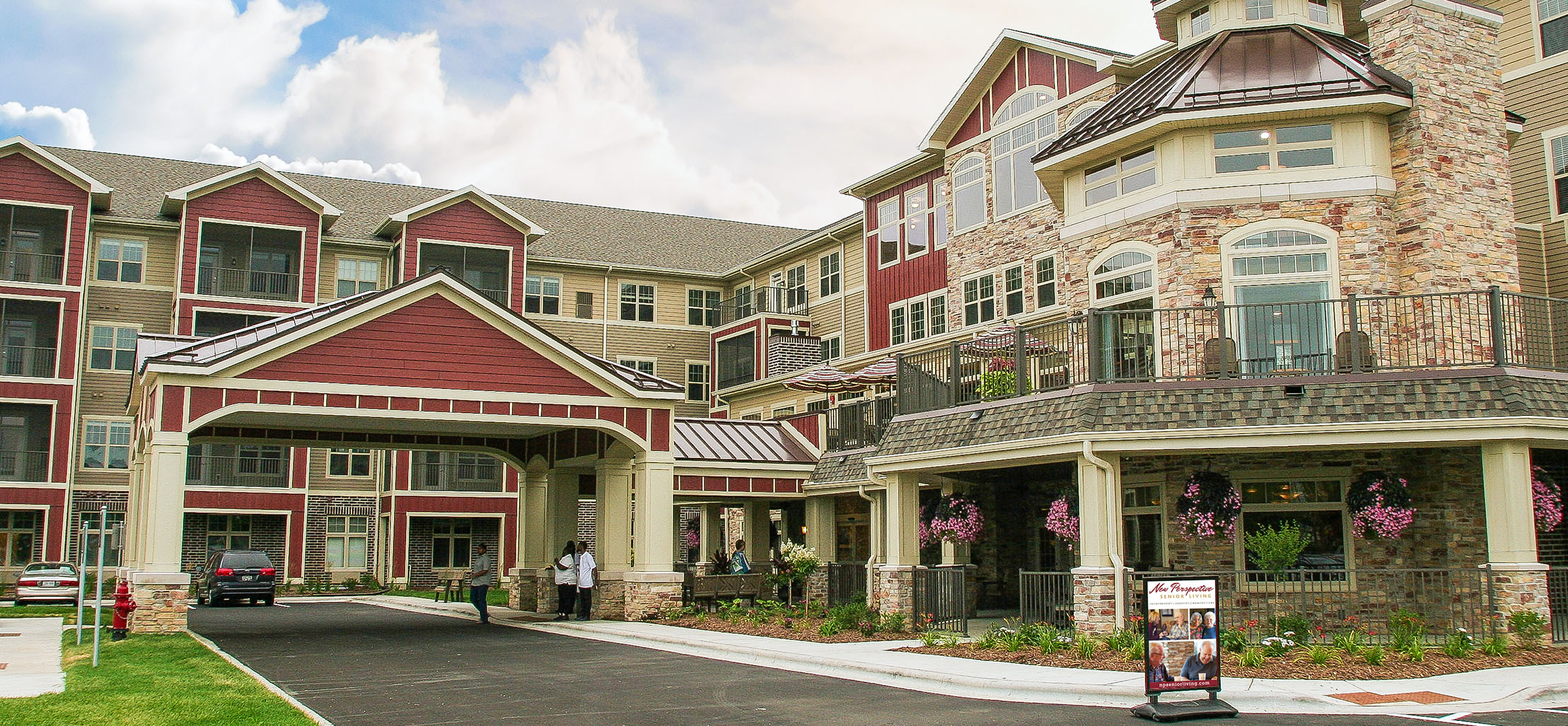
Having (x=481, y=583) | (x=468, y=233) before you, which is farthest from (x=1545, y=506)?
(x=468, y=233)

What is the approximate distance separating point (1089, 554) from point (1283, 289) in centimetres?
550

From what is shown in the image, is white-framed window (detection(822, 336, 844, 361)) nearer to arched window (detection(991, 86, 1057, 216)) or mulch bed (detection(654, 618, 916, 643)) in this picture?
arched window (detection(991, 86, 1057, 216))

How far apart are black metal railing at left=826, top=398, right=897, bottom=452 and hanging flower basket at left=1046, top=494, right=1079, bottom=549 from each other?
22.6 feet

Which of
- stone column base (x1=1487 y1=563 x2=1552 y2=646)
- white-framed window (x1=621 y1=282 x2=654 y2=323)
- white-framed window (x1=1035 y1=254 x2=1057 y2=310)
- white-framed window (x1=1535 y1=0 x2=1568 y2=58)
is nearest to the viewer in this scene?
stone column base (x1=1487 y1=563 x2=1552 y2=646)

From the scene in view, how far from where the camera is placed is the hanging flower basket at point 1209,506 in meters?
18.1

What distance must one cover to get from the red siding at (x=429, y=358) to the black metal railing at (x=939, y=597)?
301 inches

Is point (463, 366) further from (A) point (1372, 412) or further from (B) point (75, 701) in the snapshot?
(A) point (1372, 412)

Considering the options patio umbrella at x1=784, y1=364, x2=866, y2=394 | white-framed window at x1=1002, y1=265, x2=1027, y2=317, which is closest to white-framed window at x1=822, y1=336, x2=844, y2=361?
patio umbrella at x1=784, y1=364, x2=866, y2=394

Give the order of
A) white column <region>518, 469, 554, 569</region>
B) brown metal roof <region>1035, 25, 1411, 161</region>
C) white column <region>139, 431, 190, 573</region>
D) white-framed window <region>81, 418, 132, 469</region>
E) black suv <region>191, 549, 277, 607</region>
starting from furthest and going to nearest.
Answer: white-framed window <region>81, 418, 132, 469</region> → black suv <region>191, 549, 277, 607</region> → white column <region>518, 469, 554, 569</region> → white column <region>139, 431, 190, 573</region> → brown metal roof <region>1035, 25, 1411, 161</region>

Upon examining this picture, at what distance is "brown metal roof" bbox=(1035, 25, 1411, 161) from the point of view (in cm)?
1953

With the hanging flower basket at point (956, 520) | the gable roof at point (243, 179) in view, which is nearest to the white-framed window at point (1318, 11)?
the hanging flower basket at point (956, 520)

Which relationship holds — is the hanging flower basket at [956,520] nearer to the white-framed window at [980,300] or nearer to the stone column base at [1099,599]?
the stone column base at [1099,599]

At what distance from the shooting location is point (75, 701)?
12.6 m

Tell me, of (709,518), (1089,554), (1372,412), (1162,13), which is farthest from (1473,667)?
(709,518)
